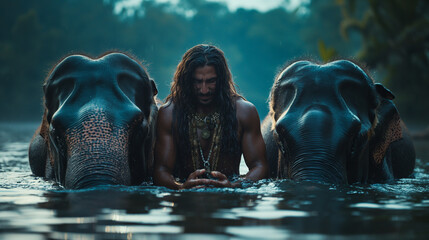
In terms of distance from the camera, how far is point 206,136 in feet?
22.1

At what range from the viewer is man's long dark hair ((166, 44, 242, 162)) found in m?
6.73

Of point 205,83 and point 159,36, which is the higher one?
point 159,36

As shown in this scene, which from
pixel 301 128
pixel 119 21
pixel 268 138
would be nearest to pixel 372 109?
pixel 301 128

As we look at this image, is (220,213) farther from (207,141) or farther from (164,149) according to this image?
(207,141)

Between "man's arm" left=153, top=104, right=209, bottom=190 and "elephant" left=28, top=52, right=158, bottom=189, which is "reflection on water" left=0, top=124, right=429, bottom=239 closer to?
"elephant" left=28, top=52, right=158, bottom=189

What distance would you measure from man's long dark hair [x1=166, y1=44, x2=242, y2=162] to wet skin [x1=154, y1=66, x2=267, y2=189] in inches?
2.3

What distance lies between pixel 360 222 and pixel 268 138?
4.67 metres

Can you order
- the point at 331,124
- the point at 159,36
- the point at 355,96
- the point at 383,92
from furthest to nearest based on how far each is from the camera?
the point at 159,36 → the point at 383,92 → the point at 355,96 → the point at 331,124

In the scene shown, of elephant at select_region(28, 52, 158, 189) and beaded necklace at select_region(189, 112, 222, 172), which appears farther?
beaded necklace at select_region(189, 112, 222, 172)

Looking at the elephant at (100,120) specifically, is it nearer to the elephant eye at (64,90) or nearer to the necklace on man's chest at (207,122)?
the elephant eye at (64,90)

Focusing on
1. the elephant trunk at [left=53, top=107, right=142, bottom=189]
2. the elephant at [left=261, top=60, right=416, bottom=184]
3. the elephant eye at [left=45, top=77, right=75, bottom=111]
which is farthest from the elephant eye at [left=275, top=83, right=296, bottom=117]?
the elephant eye at [left=45, top=77, right=75, bottom=111]

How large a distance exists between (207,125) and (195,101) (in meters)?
0.28

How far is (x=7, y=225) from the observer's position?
3607 mm

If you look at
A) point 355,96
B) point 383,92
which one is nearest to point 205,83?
point 355,96
